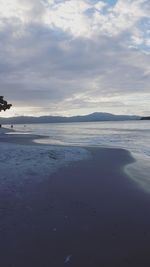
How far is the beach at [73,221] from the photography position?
16.8 feet

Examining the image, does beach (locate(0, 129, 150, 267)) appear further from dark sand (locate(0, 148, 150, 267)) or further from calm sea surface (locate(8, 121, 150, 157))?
calm sea surface (locate(8, 121, 150, 157))

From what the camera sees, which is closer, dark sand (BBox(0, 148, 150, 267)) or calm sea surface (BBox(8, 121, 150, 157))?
dark sand (BBox(0, 148, 150, 267))

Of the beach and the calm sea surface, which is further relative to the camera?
the calm sea surface

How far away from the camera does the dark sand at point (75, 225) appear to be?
510 centimetres

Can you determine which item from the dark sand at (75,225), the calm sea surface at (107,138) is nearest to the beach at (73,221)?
the dark sand at (75,225)

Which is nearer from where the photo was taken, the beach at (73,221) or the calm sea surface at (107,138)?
the beach at (73,221)

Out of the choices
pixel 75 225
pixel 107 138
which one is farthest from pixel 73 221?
pixel 107 138

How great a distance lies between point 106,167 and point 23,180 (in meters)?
5.49

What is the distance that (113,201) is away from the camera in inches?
332

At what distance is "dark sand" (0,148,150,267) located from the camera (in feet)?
16.7

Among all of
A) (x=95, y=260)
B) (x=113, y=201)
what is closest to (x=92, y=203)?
(x=113, y=201)

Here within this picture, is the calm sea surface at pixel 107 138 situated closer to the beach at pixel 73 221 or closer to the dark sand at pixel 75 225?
the beach at pixel 73 221

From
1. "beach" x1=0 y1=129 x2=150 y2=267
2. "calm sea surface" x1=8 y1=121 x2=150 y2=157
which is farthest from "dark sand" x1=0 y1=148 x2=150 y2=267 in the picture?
"calm sea surface" x1=8 y1=121 x2=150 y2=157

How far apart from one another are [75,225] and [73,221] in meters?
0.23
